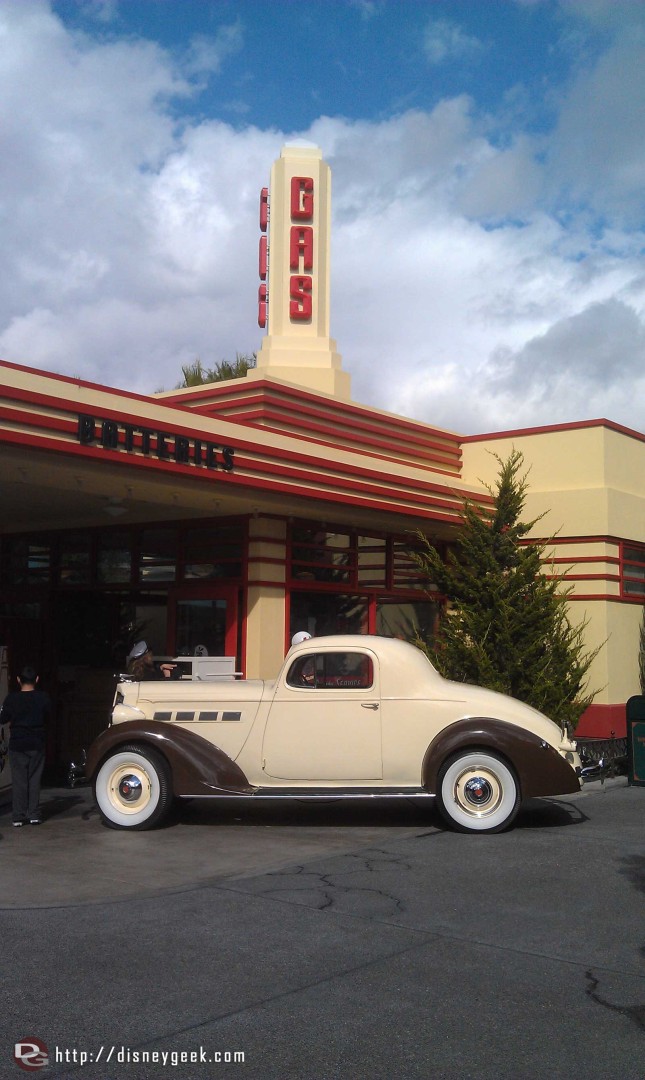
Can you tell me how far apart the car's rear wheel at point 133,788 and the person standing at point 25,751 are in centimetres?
71

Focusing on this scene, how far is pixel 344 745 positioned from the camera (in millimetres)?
9555

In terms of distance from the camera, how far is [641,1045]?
4.49 metres

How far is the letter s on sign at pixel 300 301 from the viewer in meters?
18.0

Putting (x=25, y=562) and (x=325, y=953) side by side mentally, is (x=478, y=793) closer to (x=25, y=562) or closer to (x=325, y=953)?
(x=325, y=953)

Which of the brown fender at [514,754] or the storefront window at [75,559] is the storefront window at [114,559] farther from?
the brown fender at [514,754]

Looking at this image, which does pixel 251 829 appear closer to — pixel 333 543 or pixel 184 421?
pixel 184 421

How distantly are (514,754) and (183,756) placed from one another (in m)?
2.98

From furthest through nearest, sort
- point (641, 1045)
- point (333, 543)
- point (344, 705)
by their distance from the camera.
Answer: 1. point (333, 543)
2. point (344, 705)
3. point (641, 1045)

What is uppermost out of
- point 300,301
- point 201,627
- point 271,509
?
point 300,301

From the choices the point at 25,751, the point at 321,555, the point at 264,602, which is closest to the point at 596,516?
the point at 321,555

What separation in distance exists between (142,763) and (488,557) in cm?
642

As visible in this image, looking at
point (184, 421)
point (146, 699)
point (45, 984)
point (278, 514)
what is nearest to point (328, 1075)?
point (45, 984)

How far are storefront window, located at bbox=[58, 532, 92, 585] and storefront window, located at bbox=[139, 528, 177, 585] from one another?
3.44 feet

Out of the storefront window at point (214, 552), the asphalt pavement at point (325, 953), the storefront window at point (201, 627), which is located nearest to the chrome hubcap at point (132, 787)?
Answer: the asphalt pavement at point (325, 953)
